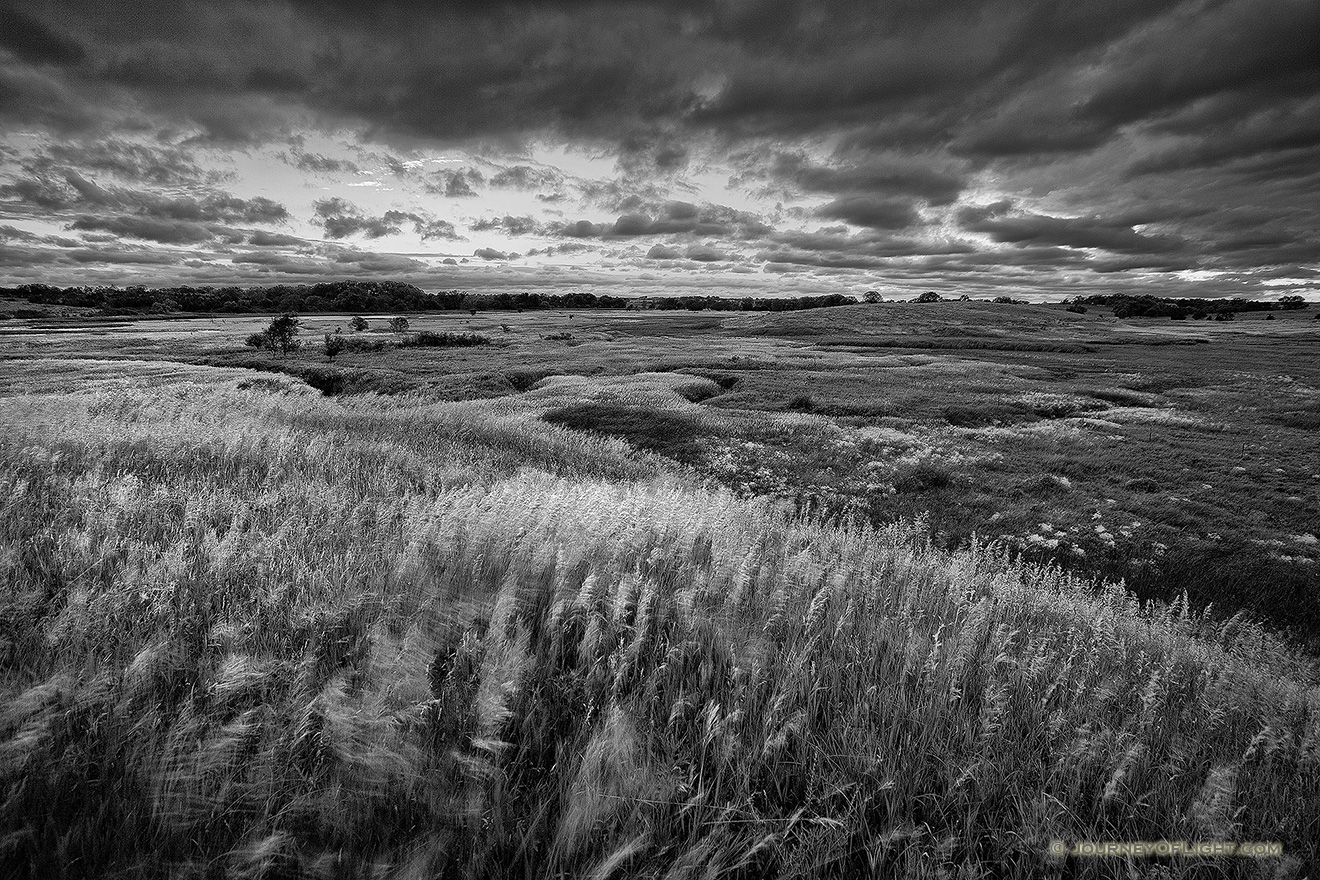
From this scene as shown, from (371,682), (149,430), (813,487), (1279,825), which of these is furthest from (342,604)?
(813,487)

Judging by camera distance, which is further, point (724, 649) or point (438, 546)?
point (438, 546)

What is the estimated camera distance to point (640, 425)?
3055 cm

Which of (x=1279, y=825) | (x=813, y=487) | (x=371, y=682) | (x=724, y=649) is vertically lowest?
(x=813, y=487)

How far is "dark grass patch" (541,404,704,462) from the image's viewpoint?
1067 inches

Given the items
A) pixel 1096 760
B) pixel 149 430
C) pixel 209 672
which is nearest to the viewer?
pixel 209 672

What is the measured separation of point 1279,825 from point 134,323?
166288mm

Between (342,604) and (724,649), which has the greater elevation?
(342,604)

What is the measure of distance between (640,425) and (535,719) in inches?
1082

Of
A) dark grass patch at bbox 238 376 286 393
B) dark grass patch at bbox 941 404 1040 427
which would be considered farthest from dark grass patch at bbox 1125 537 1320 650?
dark grass patch at bbox 238 376 286 393

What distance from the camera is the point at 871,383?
5131 cm

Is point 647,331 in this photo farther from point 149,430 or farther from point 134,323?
point 149,430

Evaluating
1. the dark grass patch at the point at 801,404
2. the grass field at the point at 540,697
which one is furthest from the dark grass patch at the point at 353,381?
the grass field at the point at 540,697

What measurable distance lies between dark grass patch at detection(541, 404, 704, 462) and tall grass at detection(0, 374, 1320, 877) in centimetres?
2049

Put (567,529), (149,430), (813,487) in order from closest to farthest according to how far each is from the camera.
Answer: (567,529) → (149,430) → (813,487)
